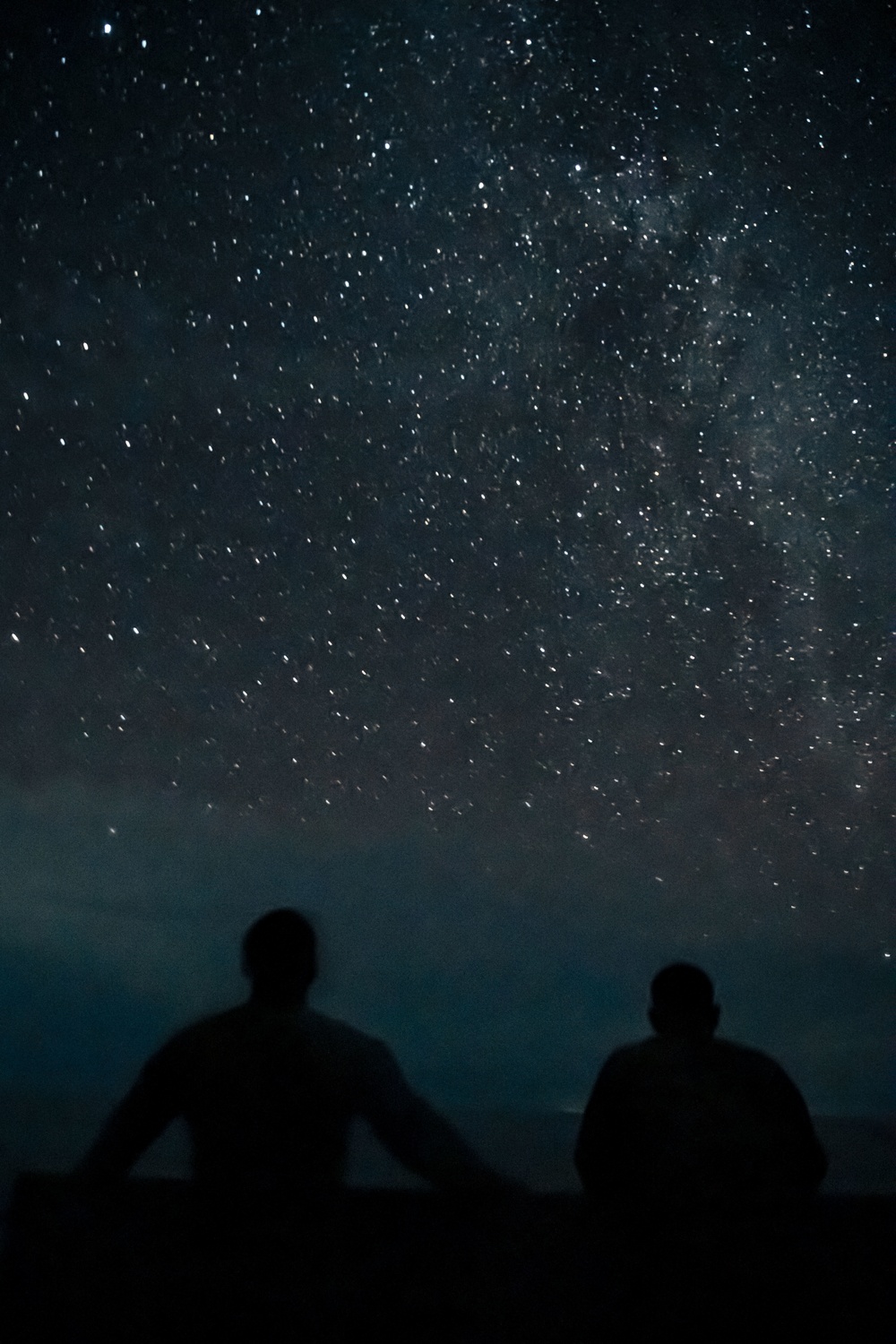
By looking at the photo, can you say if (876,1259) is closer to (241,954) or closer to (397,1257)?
(397,1257)

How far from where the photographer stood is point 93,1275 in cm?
116

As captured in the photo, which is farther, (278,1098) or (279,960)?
(279,960)

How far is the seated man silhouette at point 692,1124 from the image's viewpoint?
1.66 m

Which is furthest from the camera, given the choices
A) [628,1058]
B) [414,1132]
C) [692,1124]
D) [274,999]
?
[628,1058]

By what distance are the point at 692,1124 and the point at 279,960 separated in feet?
2.45

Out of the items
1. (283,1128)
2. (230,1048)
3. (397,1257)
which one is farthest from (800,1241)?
(230,1048)

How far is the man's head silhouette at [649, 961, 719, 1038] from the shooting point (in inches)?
74.7

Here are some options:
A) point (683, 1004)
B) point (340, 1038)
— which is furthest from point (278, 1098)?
point (683, 1004)

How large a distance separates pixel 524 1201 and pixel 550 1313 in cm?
13

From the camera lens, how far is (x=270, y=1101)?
4.84 feet

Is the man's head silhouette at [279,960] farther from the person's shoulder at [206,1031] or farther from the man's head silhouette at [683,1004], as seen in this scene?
the man's head silhouette at [683,1004]

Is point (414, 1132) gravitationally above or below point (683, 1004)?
below

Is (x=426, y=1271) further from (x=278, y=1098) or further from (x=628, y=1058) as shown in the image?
(x=628, y=1058)

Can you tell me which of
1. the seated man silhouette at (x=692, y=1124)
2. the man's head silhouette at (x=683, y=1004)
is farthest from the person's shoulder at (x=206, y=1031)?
the man's head silhouette at (x=683, y=1004)
